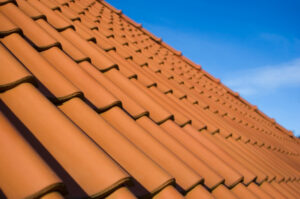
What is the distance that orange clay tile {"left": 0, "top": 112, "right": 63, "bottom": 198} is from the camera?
2.24ft

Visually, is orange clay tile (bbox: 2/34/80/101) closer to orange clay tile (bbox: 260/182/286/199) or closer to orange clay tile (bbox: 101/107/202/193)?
orange clay tile (bbox: 101/107/202/193)

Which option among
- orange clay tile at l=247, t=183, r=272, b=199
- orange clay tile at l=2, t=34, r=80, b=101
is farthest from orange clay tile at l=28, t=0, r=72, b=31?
orange clay tile at l=247, t=183, r=272, b=199

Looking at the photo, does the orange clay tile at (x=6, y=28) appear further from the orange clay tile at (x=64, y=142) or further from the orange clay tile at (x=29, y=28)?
the orange clay tile at (x=64, y=142)

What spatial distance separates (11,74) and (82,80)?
1.48ft

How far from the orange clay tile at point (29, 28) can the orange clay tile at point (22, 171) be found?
88cm

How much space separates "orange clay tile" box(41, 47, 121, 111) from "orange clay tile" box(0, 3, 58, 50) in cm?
5

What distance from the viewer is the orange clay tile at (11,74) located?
3.34ft

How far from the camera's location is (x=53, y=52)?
5.02 ft

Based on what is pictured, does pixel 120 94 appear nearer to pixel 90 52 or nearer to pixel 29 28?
pixel 90 52

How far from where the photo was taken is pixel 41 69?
4.26 feet

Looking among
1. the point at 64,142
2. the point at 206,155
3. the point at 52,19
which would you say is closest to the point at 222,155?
the point at 206,155

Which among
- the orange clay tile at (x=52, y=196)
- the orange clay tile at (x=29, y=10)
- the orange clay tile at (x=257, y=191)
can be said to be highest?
the orange clay tile at (x=29, y=10)

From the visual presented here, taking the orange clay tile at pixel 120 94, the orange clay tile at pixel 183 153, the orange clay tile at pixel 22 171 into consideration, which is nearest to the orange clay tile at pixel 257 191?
the orange clay tile at pixel 183 153

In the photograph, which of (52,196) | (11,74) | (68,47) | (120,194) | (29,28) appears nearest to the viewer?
(52,196)
